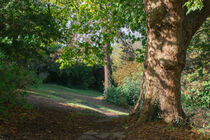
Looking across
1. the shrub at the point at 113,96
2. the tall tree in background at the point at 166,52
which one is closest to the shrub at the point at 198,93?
the shrub at the point at 113,96

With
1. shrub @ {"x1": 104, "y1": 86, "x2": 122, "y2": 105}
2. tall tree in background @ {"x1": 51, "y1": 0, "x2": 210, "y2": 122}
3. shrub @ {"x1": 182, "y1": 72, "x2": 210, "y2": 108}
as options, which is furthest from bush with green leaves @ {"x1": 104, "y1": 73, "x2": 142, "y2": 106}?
tall tree in background @ {"x1": 51, "y1": 0, "x2": 210, "y2": 122}

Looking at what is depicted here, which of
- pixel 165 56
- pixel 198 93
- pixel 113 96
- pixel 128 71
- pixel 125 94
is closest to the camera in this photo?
pixel 165 56

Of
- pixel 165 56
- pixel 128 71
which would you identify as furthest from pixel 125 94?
pixel 165 56

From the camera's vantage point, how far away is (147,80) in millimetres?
5371

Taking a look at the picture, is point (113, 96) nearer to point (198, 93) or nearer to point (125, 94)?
point (125, 94)

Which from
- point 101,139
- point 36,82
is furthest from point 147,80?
point 36,82

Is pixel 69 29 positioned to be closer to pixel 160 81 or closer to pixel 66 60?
pixel 66 60

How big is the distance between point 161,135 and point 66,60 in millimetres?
5157

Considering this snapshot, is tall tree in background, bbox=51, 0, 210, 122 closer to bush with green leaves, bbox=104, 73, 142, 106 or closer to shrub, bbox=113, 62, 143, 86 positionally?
bush with green leaves, bbox=104, 73, 142, 106

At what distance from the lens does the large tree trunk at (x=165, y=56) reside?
15.9ft

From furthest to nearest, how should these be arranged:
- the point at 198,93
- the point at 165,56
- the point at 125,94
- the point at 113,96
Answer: the point at 113,96 < the point at 125,94 < the point at 198,93 < the point at 165,56

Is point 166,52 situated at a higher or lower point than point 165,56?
higher

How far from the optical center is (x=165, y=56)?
16.2 ft

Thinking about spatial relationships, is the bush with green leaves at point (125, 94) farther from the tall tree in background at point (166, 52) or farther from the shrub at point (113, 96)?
the tall tree in background at point (166, 52)
